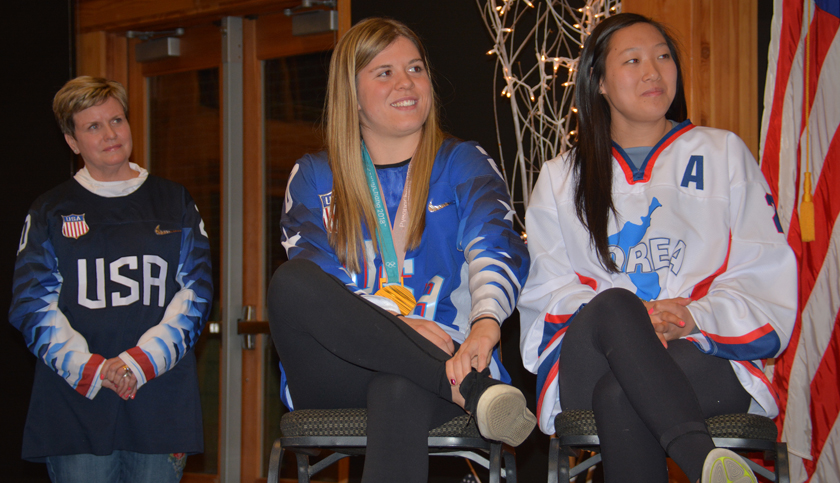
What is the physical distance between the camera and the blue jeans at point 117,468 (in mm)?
2148

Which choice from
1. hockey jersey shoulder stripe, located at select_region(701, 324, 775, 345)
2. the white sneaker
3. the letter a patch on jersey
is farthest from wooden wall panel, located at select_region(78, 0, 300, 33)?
the white sneaker

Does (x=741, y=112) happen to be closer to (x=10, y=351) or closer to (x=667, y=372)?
(x=667, y=372)

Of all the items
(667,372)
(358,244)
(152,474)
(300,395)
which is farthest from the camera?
(152,474)

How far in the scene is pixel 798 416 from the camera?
212 cm

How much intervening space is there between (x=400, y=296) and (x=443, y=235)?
202 millimetres

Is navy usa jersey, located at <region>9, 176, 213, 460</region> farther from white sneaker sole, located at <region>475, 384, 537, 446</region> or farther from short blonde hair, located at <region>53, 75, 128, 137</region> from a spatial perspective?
white sneaker sole, located at <region>475, 384, 537, 446</region>

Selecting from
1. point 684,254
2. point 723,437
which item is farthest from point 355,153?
point 723,437

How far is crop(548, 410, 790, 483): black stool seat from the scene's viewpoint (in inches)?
54.4

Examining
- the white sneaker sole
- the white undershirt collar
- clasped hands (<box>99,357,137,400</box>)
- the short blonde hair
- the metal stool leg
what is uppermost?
the short blonde hair

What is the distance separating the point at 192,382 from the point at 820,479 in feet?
6.14

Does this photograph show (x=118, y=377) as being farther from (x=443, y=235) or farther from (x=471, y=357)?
(x=471, y=357)

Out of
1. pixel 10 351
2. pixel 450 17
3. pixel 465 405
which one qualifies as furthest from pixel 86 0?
pixel 465 405

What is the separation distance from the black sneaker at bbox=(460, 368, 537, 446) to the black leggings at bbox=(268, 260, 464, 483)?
84 mm

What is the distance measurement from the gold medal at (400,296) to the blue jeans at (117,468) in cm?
98
